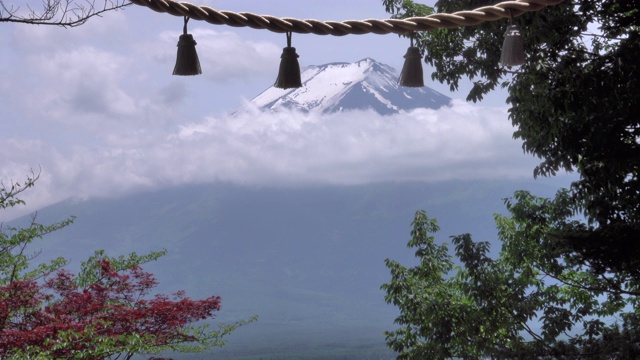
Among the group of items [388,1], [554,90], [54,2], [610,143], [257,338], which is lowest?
[257,338]

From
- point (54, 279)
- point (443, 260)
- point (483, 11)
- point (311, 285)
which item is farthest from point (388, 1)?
point (311, 285)

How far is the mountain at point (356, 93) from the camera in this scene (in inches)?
3824

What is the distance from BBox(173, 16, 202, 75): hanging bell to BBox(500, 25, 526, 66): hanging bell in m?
0.87

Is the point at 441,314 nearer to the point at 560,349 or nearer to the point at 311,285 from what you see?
the point at 560,349

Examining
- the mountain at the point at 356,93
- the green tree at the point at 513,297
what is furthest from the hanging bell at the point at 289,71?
the mountain at the point at 356,93

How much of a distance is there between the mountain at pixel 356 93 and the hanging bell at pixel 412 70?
86266 millimetres

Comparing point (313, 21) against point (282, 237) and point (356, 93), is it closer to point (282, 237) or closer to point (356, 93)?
point (356, 93)

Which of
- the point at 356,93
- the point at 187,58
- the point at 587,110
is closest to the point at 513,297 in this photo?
the point at 587,110

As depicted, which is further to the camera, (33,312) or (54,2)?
(33,312)

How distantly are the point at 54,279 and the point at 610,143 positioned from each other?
3.35 metres

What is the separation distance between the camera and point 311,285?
9869 centimetres

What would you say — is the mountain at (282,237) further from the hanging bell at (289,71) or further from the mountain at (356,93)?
the hanging bell at (289,71)

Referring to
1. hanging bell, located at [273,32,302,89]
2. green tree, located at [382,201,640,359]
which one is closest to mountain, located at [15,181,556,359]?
green tree, located at [382,201,640,359]

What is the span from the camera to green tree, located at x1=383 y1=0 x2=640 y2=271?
446cm
